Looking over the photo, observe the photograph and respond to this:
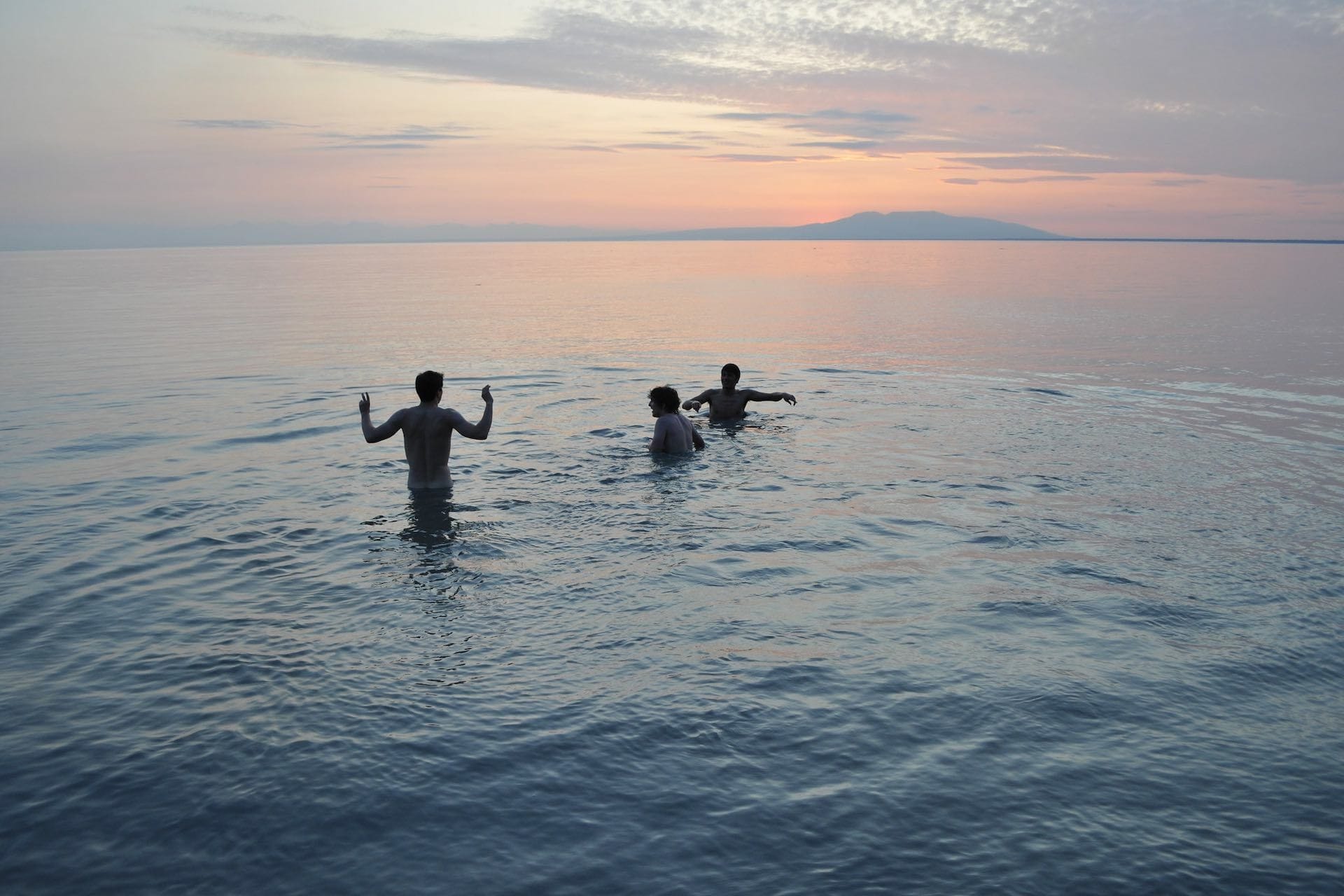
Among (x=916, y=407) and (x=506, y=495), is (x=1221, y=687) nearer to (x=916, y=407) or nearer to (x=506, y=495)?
(x=506, y=495)

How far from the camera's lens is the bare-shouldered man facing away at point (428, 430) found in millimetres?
11977

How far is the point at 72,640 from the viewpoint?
8414 millimetres

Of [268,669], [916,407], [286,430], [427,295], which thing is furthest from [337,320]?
[268,669]

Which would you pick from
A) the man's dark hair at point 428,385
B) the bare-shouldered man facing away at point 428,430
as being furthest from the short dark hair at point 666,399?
the man's dark hair at point 428,385

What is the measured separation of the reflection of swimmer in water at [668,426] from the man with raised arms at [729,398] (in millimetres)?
2322

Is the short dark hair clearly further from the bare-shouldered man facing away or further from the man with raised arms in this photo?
the bare-shouldered man facing away

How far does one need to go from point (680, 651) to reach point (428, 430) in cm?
604

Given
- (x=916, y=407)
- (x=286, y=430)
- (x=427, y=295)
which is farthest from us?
(x=427, y=295)

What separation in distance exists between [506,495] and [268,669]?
5668 mm

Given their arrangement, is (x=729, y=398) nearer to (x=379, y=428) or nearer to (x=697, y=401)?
(x=697, y=401)

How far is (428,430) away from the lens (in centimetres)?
1262

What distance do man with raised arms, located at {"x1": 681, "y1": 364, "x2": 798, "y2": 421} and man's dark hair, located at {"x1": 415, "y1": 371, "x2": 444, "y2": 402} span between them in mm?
6277

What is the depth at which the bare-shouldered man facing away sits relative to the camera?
472 inches

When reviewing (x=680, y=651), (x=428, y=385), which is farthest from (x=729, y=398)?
(x=680, y=651)
